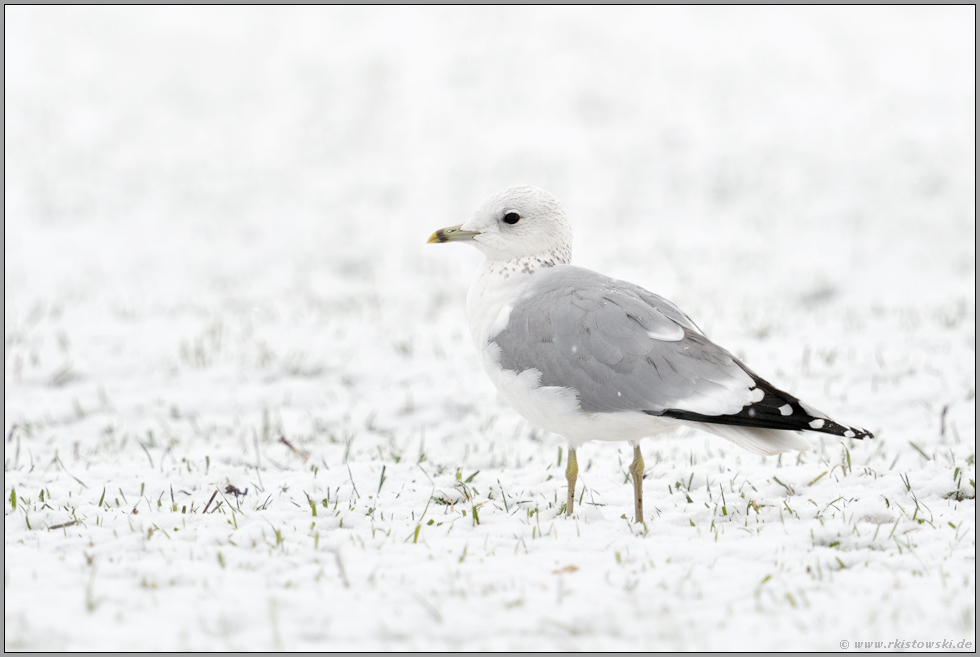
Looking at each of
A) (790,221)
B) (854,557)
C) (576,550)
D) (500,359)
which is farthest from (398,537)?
(790,221)

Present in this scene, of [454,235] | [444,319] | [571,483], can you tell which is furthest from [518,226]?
[444,319]

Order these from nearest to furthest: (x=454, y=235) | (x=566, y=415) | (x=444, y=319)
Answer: (x=566, y=415) → (x=454, y=235) → (x=444, y=319)

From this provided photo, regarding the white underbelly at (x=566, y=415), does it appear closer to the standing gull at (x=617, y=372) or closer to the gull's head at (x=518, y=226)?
the standing gull at (x=617, y=372)

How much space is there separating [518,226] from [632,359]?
1133 mm

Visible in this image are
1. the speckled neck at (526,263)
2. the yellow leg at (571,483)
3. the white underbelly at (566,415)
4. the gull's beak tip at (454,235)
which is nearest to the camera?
the white underbelly at (566,415)

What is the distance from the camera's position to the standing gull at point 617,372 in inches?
129

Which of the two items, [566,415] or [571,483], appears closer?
[566,415]

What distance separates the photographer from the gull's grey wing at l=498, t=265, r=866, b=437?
3227 millimetres

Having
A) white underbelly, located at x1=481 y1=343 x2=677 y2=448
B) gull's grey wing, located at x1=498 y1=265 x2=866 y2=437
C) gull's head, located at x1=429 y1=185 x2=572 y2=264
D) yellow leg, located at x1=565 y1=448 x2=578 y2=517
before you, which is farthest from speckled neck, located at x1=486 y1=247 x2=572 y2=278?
yellow leg, located at x1=565 y1=448 x2=578 y2=517

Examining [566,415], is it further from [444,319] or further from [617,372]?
[444,319]

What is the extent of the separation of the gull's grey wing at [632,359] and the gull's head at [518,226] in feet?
1.47

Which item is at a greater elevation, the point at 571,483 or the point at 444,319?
the point at 444,319

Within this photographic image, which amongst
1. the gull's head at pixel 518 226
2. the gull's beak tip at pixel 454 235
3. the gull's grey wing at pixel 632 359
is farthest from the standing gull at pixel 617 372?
the gull's beak tip at pixel 454 235

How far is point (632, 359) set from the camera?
347cm
